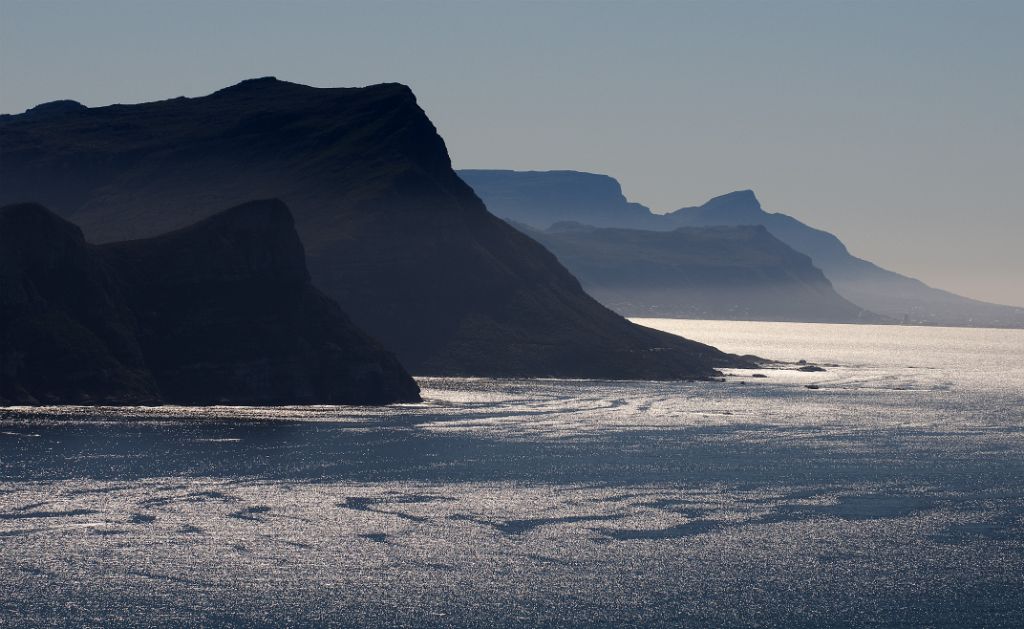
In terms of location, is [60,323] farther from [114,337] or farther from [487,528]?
[487,528]

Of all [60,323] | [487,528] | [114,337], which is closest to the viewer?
[487,528]

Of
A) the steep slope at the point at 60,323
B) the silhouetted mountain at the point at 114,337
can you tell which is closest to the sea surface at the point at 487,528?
the steep slope at the point at 60,323

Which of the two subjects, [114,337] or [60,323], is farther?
[114,337]

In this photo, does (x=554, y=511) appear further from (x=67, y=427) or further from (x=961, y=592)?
(x=67, y=427)

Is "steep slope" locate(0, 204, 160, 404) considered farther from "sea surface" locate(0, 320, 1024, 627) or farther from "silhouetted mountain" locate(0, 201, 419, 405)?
"sea surface" locate(0, 320, 1024, 627)

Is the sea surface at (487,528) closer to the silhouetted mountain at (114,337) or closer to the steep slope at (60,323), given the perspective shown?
the steep slope at (60,323)

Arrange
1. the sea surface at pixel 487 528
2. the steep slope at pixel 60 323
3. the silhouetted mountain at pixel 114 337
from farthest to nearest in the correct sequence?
the silhouetted mountain at pixel 114 337, the steep slope at pixel 60 323, the sea surface at pixel 487 528

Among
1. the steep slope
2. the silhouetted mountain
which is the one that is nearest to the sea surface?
the steep slope

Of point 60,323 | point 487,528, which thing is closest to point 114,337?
point 60,323
